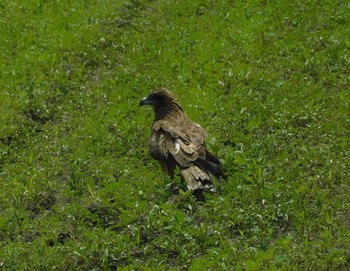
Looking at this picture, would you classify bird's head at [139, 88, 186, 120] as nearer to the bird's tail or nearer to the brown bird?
the brown bird

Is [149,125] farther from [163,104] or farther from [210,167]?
[210,167]

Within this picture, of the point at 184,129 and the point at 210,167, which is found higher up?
the point at 184,129

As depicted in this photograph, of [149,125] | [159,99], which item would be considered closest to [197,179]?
A: [159,99]

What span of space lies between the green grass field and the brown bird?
272 mm

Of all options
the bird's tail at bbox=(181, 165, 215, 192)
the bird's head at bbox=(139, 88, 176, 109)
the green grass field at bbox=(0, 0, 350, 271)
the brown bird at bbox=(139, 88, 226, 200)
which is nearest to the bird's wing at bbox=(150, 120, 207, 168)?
the brown bird at bbox=(139, 88, 226, 200)

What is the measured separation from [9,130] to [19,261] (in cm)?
469

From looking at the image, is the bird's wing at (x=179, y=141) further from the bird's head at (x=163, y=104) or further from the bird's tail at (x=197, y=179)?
the bird's head at (x=163, y=104)

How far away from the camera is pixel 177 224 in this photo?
11.1 metres

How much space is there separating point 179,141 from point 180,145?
0.12 m

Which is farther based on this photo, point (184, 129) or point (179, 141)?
point (184, 129)

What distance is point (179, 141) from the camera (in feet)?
42.5

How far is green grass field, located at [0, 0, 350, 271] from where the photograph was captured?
10797mm

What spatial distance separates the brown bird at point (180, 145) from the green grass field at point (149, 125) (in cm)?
27

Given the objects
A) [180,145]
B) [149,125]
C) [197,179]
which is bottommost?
[149,125]
